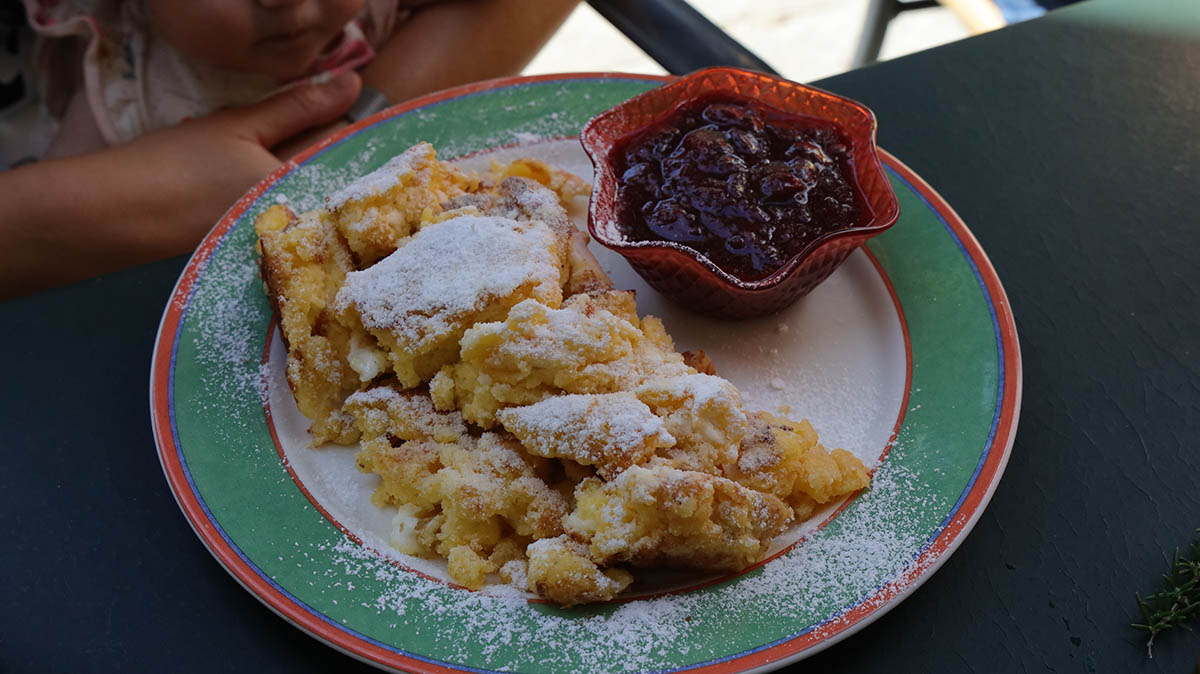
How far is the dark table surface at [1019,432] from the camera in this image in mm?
1620

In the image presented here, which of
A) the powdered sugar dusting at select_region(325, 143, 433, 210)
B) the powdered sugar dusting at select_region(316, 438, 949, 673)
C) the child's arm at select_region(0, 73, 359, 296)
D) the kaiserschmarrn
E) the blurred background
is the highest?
the powdered sugar dusting at select_region(325, 143, 433, 210)

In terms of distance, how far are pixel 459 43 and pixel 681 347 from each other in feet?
5.15

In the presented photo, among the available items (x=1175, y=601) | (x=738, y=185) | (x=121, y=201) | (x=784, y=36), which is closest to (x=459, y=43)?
(x=121, y=201)

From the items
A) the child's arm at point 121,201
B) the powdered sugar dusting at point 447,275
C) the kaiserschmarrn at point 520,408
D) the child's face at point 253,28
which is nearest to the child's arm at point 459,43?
the child's face at point 253,28

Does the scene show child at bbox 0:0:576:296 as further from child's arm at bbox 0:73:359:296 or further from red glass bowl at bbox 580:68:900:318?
red glass bowl at bbox 580:68:900:318

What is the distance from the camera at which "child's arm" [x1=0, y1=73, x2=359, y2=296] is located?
2.55m

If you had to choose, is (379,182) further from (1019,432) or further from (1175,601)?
(1175,601)

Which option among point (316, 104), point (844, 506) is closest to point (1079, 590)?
point (844, 506)

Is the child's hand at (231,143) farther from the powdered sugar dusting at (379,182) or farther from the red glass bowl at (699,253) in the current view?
the red glass bowl at (699,253)

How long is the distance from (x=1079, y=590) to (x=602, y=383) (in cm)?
96

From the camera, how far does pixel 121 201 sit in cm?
259

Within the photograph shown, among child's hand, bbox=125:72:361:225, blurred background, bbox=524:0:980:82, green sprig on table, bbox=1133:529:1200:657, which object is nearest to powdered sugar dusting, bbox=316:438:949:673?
green sprig on table, bbox=1133:529:1200:657

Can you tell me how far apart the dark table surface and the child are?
462 millimetres

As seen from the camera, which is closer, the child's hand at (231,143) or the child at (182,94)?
the child at (182,94)
